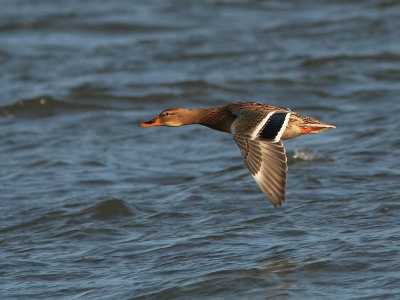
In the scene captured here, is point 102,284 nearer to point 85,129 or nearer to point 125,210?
point 125,210

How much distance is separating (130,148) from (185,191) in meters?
2.03

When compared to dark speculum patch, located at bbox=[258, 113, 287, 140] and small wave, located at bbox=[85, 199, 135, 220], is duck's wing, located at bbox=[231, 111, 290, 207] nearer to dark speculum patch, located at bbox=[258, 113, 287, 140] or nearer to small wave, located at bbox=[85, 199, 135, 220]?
dark speculum patch, located at bbox=[258, 113, 287, 140]

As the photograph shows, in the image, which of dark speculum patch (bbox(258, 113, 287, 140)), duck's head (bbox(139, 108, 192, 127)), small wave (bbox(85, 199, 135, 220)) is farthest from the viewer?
small wave (bbox(85, 199, 135, 220))

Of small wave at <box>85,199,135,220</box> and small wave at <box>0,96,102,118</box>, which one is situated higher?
small wave at <box>0,96,102,118</box>

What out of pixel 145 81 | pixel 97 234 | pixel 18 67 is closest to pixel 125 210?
pixel 97 234

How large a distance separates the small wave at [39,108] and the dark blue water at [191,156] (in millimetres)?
36

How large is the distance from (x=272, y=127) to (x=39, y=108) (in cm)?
633

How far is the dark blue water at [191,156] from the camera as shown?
236 inches

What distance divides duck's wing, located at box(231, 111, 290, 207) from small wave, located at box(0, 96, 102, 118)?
19.1 feet

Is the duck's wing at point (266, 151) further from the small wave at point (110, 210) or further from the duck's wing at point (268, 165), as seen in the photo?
the small wave at point (110, 210)

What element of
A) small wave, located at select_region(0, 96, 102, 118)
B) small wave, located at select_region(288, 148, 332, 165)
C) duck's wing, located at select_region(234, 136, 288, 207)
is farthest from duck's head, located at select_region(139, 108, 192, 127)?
small wave, located at select_region(0, 96, 102, 118)

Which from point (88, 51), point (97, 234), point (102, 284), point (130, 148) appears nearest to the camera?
point (102, 284)

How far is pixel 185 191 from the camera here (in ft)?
26.8

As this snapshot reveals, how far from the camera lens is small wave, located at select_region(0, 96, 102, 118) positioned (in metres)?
11.6
